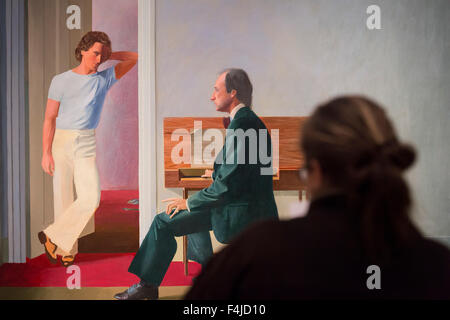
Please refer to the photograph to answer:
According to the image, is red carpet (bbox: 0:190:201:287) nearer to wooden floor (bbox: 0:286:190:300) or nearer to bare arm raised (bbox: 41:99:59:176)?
wooden floor (bbox: 0:286:190:300)

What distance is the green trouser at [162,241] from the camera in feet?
8.87

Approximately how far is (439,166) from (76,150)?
9.42ft

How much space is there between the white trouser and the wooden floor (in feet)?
0.99

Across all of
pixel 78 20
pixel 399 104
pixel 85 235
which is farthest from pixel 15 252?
pixel 399 104

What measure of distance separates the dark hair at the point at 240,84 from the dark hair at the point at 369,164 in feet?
6.70

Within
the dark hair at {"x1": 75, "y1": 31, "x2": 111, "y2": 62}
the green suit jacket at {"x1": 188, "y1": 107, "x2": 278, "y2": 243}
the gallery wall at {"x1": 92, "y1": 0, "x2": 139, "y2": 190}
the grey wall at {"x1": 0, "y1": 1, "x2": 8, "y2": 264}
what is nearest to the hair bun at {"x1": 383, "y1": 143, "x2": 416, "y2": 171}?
the green suit jacket at {"x1": 188, "y1": 107, "x2": 278, "y2": 243}

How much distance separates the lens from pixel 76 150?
2.92 meters

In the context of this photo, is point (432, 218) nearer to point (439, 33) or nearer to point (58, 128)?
point (439, 33)

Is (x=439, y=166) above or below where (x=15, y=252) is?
above

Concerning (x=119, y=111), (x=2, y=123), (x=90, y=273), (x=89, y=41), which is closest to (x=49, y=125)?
(x=2, y=123)

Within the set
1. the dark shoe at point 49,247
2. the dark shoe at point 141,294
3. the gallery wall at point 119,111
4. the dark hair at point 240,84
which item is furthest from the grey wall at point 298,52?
the dark shoe at point 49,247

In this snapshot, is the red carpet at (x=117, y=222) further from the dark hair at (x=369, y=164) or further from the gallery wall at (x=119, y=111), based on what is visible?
the dark hair at (x=369, y=164)

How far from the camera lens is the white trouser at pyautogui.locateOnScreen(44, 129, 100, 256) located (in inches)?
115

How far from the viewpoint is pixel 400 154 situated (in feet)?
2.81
